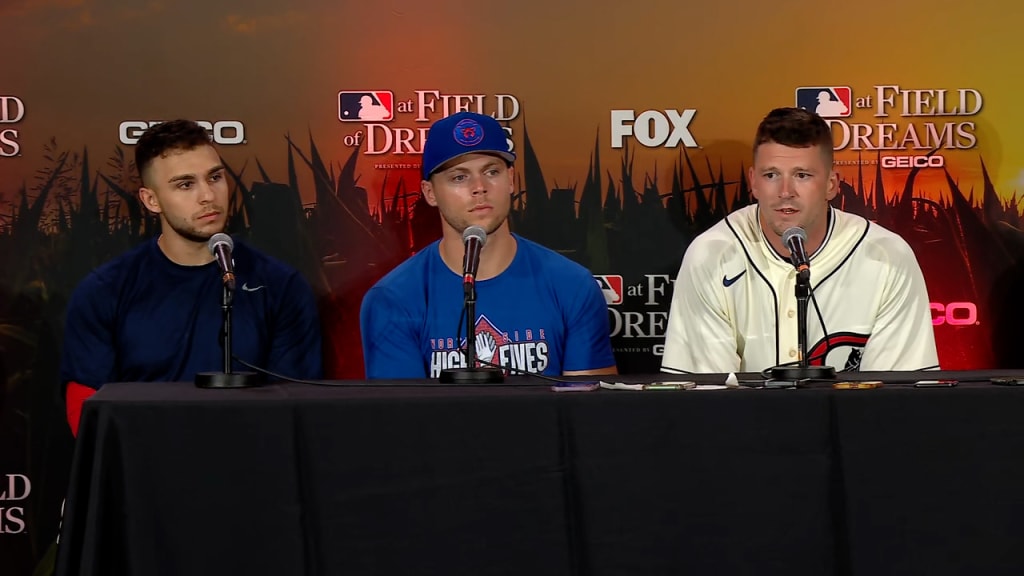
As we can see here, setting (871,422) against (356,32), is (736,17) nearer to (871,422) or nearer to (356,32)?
(356,32)

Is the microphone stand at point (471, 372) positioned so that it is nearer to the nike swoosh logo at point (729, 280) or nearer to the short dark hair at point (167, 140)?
the nike swoosh logo at point (729, 280)

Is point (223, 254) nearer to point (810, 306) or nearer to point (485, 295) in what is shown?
point (485, 295)

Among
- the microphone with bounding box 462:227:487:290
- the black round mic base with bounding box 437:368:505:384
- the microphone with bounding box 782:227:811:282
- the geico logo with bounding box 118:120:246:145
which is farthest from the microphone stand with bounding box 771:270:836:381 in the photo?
the geico logo with bounding box 118:120:246:145

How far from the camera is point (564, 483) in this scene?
7.80 feet

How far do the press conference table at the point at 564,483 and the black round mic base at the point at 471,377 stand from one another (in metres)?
0.34

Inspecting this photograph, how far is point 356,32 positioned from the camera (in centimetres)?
422

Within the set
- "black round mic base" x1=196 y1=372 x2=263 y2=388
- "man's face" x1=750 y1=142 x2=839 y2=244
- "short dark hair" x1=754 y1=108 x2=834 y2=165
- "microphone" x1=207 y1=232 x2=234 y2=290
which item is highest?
"short dark hair" x1=754 y1=108 x2=834 y2=165

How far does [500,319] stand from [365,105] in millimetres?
1074

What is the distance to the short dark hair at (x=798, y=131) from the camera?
388 cm

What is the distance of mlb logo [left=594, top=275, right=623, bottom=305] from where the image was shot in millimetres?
4305

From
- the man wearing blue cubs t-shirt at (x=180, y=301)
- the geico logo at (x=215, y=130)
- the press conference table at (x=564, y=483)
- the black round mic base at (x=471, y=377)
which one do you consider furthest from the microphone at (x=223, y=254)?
the geico logo at (x=215, y=130)

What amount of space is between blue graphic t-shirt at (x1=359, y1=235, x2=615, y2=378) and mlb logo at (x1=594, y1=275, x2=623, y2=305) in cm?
32

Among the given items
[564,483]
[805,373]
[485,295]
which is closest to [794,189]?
[485,295]

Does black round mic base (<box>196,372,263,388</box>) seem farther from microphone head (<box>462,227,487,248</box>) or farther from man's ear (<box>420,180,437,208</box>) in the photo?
man's ear (<box>420,180,437,208</box>)
